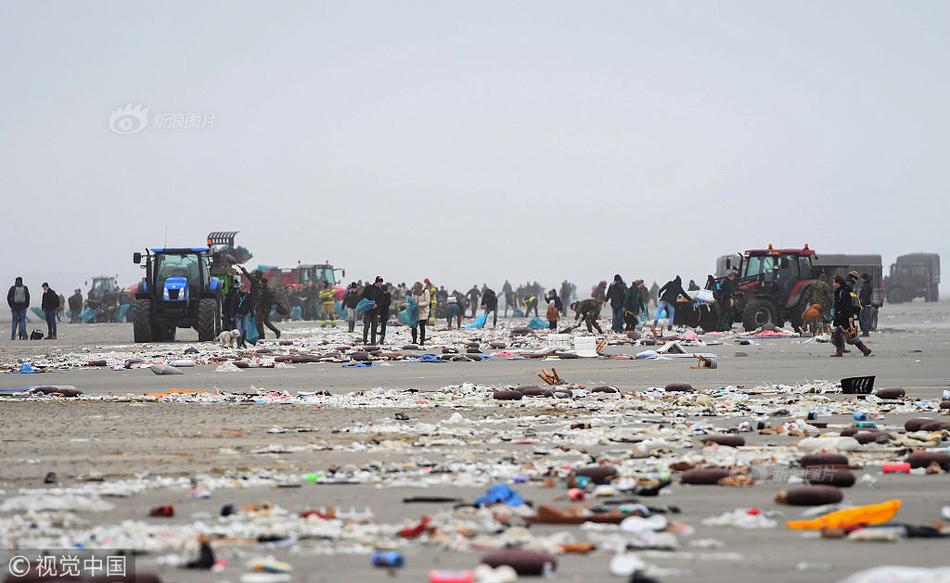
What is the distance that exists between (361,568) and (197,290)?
32.6 metres

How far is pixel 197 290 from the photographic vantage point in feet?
124

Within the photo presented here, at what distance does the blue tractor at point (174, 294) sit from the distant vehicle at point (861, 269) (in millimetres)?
18672

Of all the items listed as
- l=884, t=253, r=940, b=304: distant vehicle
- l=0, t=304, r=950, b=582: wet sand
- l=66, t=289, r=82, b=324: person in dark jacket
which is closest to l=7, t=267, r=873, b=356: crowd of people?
l=0, t=304, r=950, b=582: wet sand

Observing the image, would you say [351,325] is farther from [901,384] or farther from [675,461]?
[675,461]

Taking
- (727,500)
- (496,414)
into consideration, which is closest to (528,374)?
(496,414)

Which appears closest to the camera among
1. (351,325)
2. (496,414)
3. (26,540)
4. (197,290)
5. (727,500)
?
(26,540)

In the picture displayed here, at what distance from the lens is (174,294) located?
123ft

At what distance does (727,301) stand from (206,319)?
647 inches

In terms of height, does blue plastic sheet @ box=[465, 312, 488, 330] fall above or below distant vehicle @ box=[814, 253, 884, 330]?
below

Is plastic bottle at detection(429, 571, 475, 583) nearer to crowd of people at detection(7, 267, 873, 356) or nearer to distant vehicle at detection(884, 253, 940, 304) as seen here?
crowd of people at detection(7, 267, 873, 356)

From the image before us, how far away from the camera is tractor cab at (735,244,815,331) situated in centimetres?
4094

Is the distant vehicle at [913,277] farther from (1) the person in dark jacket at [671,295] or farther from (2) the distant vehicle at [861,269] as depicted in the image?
(1) the person in dark jacket at [671,295]

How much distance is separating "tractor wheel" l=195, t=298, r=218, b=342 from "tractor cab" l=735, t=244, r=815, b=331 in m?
15.8

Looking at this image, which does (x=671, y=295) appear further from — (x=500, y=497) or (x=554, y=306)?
(x=500, y=497)
